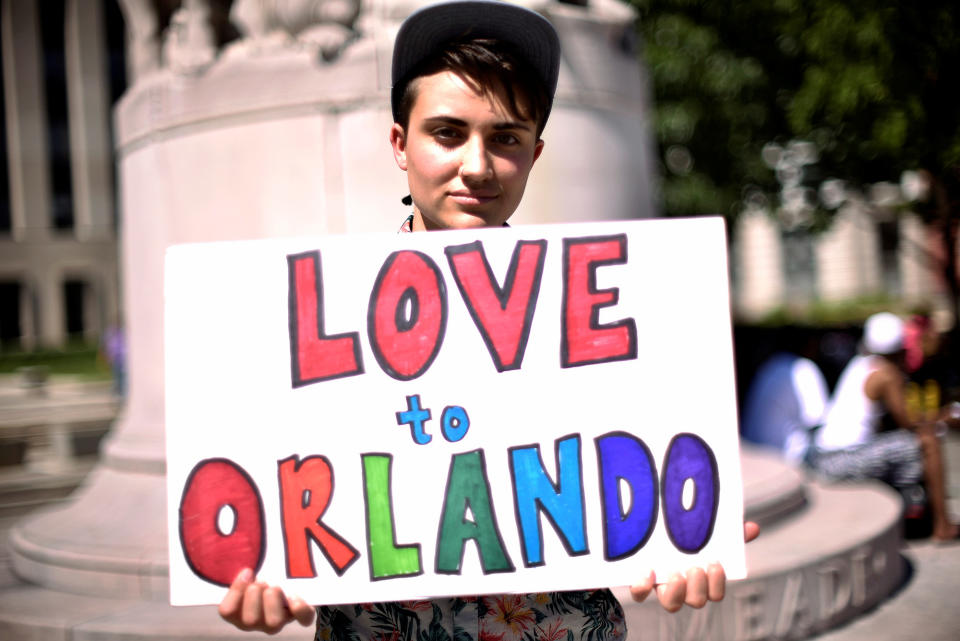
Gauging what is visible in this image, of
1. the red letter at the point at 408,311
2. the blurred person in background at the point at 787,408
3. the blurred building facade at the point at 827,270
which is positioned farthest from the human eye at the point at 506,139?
the blurred building facade at the point at 827,270

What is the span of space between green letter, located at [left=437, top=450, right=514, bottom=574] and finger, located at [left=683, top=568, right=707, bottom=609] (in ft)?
1.10

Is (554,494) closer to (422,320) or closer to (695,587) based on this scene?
(695,587)

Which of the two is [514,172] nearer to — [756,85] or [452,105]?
[452,105]

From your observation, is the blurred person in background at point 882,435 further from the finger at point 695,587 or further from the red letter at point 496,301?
the red letter at point 496,301

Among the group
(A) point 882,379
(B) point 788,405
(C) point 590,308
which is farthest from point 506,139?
(B) point 788,405

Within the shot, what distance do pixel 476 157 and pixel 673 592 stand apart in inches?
35.0

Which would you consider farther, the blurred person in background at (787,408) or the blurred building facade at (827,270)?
the blurred building facade at (827,270)

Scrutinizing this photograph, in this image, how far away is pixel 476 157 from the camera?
170cm

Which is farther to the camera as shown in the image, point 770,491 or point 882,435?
point 882,435

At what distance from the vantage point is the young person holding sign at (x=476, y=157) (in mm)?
1722

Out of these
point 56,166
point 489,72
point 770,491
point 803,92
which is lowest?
point 770,491

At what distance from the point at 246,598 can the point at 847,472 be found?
17.8 feet

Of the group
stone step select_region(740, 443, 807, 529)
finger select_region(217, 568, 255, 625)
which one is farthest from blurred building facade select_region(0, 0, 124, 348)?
finger select_region(217, 568, 255, 625)

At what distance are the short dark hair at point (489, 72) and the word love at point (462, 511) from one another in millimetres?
658
